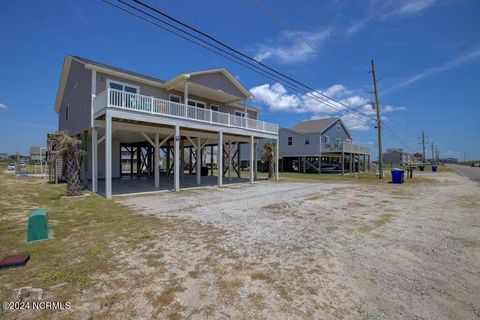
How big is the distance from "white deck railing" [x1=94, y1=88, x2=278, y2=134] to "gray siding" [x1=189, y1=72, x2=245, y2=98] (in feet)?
7.76

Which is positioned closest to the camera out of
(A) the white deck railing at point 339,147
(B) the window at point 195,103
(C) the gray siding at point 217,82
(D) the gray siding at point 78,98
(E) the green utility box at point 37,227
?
(E) the green utility box at point 37,227

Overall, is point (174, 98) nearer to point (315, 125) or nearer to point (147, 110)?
point (147, 110)

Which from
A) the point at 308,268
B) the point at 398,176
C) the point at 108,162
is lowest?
the point at 308,268

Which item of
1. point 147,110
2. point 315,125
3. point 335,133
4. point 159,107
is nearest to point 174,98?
point 159,107

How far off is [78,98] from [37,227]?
13.0m

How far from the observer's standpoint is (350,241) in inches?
203

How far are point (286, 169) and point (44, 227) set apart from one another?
36114 millimetres

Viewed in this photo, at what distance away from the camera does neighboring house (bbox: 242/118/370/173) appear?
33281mm

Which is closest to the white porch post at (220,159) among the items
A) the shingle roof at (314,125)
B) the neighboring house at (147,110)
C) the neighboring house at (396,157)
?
the neighboring house at (147,110)

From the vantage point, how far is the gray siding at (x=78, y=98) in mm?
13508

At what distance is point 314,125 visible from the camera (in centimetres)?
3681

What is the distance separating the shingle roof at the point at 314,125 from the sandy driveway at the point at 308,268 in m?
28.5

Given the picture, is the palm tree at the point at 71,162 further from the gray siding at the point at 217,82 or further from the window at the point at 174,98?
the gray siding at the point at 217,82

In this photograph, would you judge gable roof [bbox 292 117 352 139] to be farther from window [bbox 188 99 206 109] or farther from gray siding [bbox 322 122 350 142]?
window [bbox 188 99 206 109]
